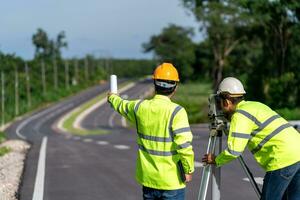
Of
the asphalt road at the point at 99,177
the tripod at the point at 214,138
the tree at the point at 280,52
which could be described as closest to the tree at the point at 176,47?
the tree at the point at 280,52

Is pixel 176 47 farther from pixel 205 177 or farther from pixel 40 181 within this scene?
pixel 205 177

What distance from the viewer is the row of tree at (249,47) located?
139ft

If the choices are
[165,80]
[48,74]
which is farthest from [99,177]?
[48,74]

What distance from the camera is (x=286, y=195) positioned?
591 centimetres

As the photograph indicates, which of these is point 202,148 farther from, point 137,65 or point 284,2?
point 137,65

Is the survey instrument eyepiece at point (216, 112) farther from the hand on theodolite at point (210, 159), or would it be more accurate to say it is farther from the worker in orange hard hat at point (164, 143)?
the worker in orange hard hat at point (164, 143)

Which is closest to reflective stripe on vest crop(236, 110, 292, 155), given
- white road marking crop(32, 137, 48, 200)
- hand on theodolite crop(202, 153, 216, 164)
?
hand on theodolite crop(202, 153, 216, 164)

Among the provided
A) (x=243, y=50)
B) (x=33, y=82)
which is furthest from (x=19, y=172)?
(x=33, y=82)

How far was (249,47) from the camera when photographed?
107 metres

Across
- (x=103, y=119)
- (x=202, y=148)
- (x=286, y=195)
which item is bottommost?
(x=103, y=119)

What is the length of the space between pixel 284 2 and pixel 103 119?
1779 inches

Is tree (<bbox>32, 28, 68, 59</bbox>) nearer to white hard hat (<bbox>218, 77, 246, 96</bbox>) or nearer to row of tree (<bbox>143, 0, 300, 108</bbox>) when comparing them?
row of tree (<bbox>143, 0, 300, 108</bbox>)

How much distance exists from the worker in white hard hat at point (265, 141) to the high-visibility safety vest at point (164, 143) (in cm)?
43

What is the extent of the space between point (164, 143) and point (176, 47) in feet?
444
